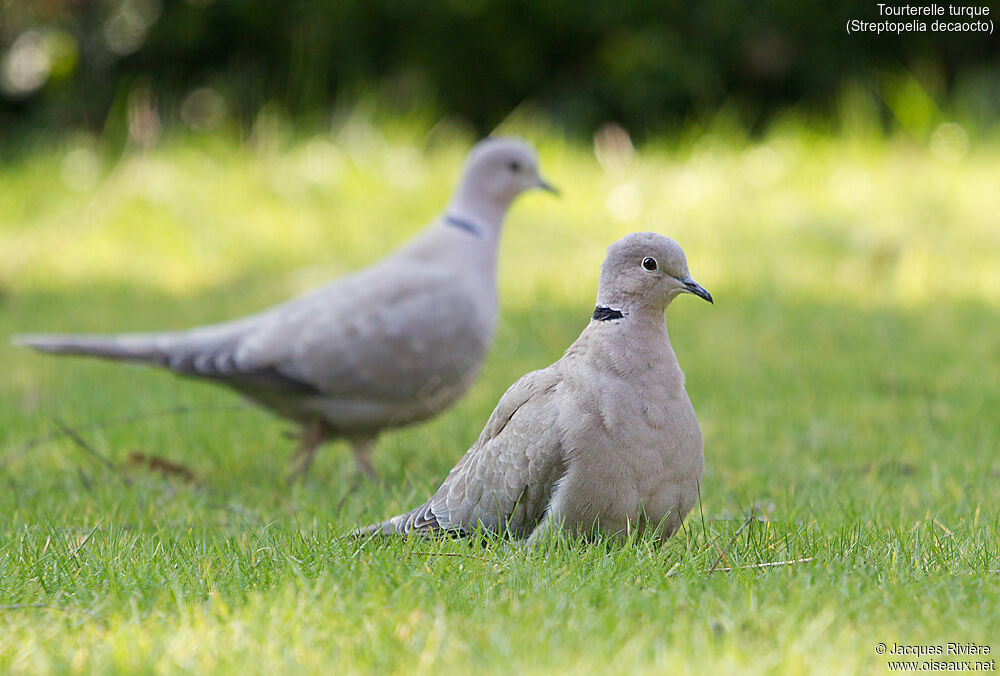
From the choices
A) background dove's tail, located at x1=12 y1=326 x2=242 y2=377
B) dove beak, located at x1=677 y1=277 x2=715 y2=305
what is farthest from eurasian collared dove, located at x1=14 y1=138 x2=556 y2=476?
dove beak, located at x1=677 y1=277 x2=715 y2=305

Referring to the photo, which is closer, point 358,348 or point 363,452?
point 358,348

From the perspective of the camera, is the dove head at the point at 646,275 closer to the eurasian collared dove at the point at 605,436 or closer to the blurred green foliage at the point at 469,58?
the eurasian collared dove at the point at 605,436

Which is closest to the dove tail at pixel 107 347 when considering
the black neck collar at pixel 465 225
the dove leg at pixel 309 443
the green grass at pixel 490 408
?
the green grass at pixel 490 408

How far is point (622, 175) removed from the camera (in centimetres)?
955

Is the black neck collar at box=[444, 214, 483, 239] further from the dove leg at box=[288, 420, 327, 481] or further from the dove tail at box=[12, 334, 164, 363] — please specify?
the dove tail at box=[12, 334, 164, 363]

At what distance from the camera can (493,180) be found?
5359 mm

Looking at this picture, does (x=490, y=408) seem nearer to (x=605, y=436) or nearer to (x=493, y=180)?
(x=493, y=180)

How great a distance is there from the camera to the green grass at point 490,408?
8.30 ft

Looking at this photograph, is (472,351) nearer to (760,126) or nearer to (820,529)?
(820,529)

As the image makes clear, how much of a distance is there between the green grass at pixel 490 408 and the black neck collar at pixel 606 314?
0.61m

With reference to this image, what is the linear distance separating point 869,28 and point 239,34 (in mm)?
6904

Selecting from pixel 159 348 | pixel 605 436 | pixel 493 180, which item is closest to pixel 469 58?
pixel 493 180

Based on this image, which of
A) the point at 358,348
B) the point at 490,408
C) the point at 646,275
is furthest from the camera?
the point at 490,408

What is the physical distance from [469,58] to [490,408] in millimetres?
8054
